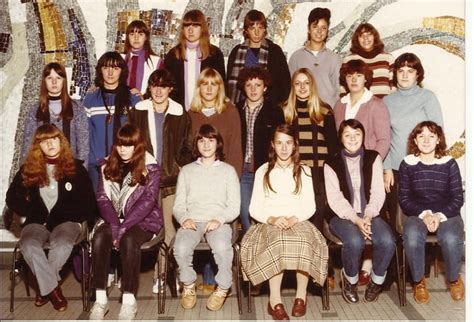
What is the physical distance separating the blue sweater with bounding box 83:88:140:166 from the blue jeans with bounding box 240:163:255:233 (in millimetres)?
1003

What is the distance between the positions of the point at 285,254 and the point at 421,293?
1099 mm

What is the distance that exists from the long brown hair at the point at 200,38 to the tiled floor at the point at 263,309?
1880 millimetres

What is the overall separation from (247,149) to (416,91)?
1386mm

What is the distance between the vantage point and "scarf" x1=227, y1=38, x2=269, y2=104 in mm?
5637

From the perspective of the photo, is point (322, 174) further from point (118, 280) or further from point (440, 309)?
point (118, 280)

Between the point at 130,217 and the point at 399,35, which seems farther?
the point at 399,35

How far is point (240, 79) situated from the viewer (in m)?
5.44

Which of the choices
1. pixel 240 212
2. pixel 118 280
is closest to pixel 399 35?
pixel 240 212

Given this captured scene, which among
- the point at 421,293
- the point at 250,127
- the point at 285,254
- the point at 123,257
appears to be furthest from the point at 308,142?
the point at 123,257

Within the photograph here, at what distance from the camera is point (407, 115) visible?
5.48 m

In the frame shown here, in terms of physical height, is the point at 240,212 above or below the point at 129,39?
below

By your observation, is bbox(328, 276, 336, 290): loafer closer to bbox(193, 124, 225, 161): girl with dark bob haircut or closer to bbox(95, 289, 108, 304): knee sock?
bbox(193, 124, 225, 161): girl with dark bob haircut

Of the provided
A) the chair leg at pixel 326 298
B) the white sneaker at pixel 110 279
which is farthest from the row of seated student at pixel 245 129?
the white sneaker at pixel 110 279

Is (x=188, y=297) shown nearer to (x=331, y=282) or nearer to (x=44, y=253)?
(x=44, y=253)
